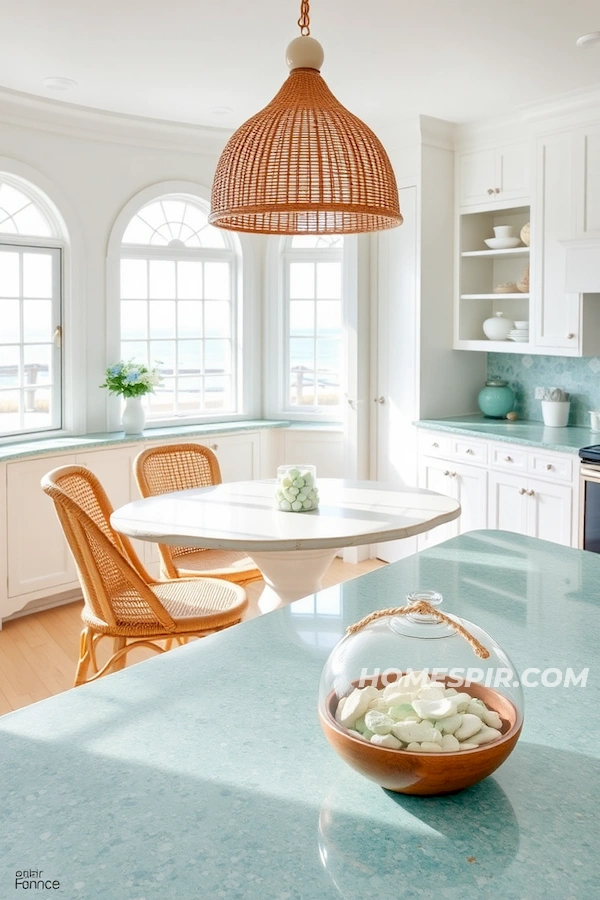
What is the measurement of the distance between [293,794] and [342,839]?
0.10 metres

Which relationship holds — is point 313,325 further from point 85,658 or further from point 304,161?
point 304,161

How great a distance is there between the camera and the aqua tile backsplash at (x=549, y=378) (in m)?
4.82

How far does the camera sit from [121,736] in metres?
1.15

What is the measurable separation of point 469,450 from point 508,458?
30 cm

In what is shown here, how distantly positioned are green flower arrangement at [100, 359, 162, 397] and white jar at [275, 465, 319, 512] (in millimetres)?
1883

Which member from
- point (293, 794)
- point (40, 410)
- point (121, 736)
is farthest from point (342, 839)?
A: point (40, 410)

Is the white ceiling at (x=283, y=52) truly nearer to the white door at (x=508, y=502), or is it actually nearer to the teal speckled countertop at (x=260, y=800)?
the white door at (x=508, y=502)

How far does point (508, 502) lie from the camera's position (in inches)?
177

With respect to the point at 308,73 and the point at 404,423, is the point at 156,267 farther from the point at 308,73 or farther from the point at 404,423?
the point at 308,73

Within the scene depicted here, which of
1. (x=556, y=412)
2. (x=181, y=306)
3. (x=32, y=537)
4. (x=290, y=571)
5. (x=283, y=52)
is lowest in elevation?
(x=32, y=537)

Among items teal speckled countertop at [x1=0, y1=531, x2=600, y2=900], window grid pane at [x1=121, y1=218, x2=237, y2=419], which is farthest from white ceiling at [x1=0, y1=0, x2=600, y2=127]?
teal speckled countertop at [x1=0, y1=531, x2=600, y2=900]

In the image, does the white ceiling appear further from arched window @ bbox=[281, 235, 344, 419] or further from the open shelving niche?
arched window @ bbox=[281, 235, 344, 419]

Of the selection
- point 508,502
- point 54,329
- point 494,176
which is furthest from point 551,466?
point 54,329

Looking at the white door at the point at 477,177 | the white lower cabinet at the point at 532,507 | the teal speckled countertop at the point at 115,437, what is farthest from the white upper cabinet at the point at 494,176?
the teal speckled countertop at the point at 115,437
